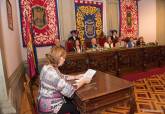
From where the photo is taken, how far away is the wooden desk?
162 centimetres

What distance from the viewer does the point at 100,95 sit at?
1.64m

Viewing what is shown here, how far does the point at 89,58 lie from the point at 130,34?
3.03 m

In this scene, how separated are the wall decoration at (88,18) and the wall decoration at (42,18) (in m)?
0.80

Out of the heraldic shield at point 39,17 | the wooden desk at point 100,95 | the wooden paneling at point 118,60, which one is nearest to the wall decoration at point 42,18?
the heraldic shield at point 39,17

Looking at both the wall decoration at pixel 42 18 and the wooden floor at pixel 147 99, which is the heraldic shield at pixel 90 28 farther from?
the wooden floor at pixel 147 99

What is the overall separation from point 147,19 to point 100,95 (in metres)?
5.96

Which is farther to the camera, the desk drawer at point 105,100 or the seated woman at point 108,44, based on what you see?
the seated woman at point 108,44

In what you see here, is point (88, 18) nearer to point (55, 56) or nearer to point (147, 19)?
point (147, 19)

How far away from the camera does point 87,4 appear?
575cm

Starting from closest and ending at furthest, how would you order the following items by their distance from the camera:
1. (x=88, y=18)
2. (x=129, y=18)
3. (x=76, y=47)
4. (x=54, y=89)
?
(x=54, y=89) < (x=76, y=47) < (x=88, y=18) < (x=129, y=18)

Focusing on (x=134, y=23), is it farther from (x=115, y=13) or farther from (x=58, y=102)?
(x=58, y=102)

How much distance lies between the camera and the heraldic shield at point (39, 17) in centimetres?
494

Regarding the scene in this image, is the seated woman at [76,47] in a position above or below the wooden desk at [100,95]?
above

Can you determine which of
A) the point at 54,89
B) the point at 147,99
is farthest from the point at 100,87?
the point at 147,99
